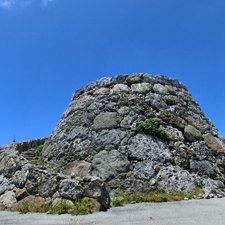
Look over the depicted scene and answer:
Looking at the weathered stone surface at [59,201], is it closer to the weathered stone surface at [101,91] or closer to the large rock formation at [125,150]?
the large rock formation at [125,150]

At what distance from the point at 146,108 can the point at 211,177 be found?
3839 mm

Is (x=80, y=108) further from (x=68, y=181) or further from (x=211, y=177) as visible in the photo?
(x=211, y=177)

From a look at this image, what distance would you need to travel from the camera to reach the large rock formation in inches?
263

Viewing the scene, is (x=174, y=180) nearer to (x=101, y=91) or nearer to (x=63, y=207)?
(x=63, y=207)

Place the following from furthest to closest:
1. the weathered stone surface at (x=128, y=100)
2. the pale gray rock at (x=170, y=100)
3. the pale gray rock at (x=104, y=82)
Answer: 1. the pale gray rock at (x=104, y=82)
2. the pale gray rock at (x=170, y=100)
3. the weathered stone surface at (x=128, y=100)

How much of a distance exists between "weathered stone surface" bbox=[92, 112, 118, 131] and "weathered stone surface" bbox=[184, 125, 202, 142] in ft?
10.3

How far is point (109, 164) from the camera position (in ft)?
25.4

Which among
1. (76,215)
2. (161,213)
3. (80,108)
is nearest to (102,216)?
(76,215)

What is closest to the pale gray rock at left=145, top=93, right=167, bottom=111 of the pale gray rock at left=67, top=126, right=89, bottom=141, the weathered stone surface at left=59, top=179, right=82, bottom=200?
the pale gray rock at left=67, top=126, right=89, bottom=141

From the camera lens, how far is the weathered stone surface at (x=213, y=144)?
9148 mm

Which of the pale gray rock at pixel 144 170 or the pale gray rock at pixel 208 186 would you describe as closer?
the pale gray rock at pixel 208 186

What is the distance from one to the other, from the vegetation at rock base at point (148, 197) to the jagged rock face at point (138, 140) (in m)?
0.29

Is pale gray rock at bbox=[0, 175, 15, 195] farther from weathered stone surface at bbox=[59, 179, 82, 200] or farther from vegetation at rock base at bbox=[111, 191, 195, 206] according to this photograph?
vegetation at rock base at bbox=[111, 191, 195, 206]

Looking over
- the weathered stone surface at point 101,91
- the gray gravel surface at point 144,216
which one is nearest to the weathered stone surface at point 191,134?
the gray gravel surface at point 144,216
